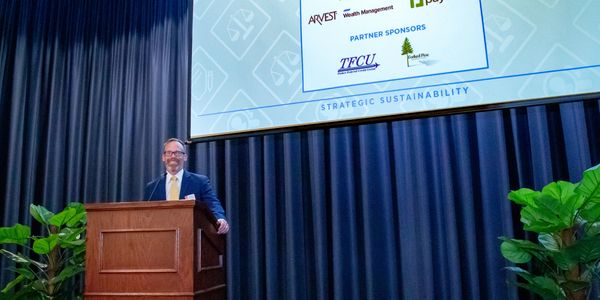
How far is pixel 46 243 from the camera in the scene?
281cm

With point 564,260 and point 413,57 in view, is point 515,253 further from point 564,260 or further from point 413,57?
point 413,57

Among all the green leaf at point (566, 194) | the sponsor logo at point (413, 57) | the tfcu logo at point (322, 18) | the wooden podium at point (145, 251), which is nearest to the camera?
the wooden podium at point (145, 251)

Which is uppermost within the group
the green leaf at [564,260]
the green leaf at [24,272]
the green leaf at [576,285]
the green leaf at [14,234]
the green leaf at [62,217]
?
the green leaf at [62,217]

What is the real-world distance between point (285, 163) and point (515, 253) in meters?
1.60

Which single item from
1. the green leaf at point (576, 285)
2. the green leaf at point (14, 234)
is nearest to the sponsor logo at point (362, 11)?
the green leaf at point (576, 285)

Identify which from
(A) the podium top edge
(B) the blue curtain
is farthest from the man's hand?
(B) the blue curtain

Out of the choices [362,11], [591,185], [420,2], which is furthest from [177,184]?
[591,185]

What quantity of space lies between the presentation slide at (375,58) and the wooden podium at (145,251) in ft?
3.44

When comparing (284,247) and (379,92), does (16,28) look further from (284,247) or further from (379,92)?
(379,92)

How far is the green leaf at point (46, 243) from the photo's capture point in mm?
2797

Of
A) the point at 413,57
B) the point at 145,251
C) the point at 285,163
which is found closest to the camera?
the point at 145,251

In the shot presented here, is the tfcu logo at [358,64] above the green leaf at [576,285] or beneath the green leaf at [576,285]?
above

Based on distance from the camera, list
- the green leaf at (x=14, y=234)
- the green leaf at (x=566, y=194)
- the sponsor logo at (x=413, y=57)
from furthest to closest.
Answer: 1. the green leaf at (x=14, y=234)
2. the sponsor logo at (x=413, y=57)
3. the green leaf at (x=566, y=194)

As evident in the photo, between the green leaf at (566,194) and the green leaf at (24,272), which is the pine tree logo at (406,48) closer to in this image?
the green leaf at (566,194)
